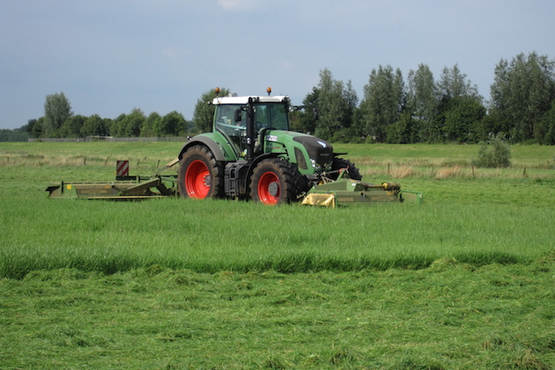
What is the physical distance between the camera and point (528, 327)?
211 inches

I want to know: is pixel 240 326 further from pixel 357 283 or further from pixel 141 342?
pixel 357 283

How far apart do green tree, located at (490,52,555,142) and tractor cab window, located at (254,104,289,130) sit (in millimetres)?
55567

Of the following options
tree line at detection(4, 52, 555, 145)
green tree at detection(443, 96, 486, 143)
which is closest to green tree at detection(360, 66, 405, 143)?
tree line at detection(4, 52, 555, 145)

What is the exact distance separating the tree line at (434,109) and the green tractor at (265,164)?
42.9m

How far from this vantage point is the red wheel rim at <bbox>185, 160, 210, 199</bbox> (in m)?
15.7

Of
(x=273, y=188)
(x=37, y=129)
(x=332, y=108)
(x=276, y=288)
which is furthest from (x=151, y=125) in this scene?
(x=276, y=288)

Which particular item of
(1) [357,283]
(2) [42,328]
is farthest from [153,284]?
(1) [357,283]

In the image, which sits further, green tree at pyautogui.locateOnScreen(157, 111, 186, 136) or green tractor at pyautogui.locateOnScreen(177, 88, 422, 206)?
green tree at pyautogui.locateOnScreen(157, 111, 186, 136)

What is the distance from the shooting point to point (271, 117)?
14.9 meters

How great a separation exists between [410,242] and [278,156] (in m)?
5.67

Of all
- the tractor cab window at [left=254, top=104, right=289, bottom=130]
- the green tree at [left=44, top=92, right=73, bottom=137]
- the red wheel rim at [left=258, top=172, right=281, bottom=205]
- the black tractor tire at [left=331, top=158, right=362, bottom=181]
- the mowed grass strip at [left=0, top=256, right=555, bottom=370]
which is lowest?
the mowed grass strip at [left=0, top=256, right=555, bottom=370]

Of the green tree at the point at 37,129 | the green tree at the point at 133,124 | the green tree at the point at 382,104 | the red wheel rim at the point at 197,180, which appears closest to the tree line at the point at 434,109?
the green tree at the point at 382,104

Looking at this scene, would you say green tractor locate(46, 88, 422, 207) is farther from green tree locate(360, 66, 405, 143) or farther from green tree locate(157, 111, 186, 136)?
green tree locate(157, 111, 186, 136)

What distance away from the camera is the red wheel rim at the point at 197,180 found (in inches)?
616
